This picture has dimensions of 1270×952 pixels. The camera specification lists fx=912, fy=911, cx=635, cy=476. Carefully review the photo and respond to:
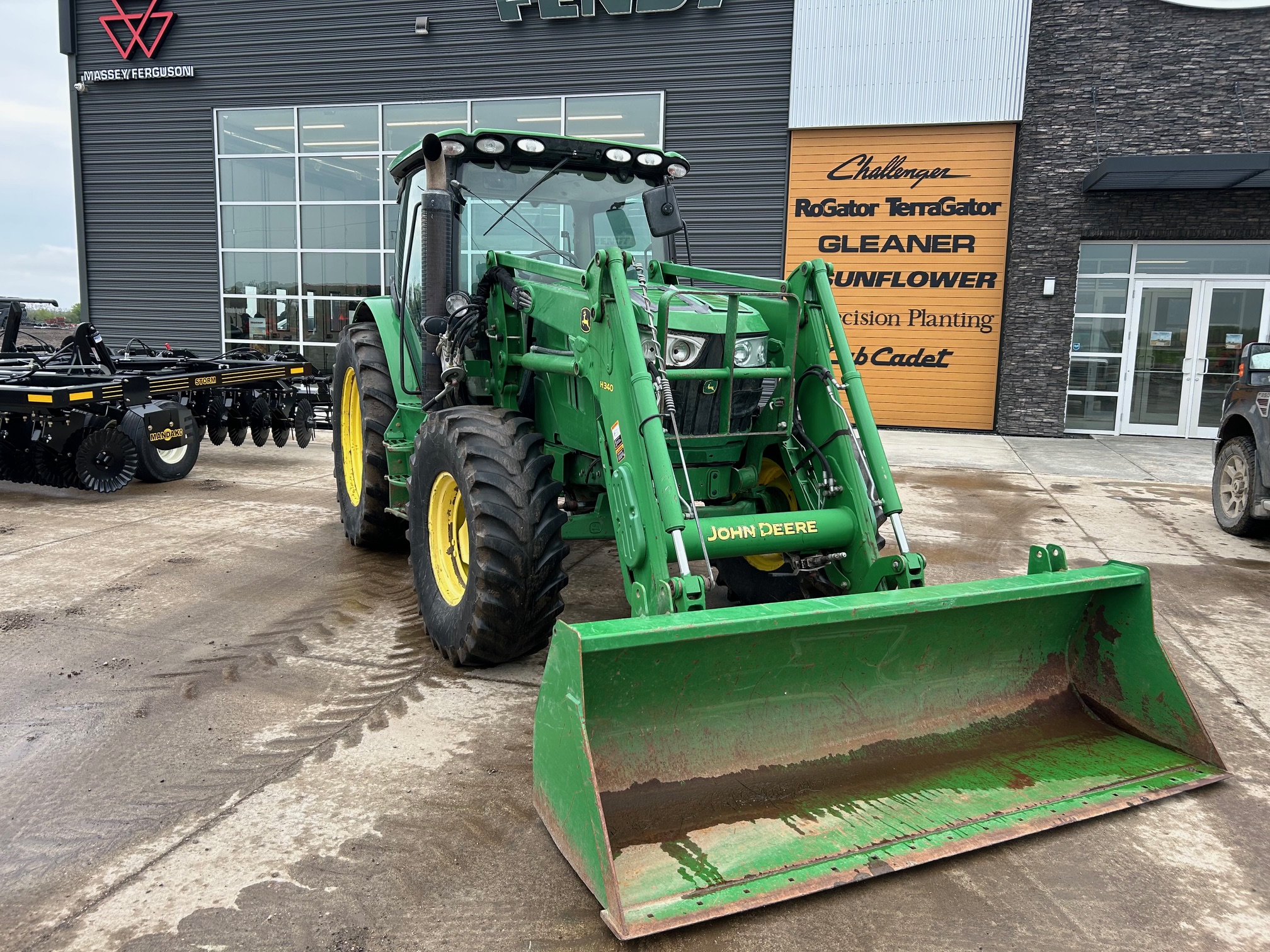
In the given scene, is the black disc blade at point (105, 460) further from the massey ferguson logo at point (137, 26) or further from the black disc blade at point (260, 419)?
the massey ferguson logo at point (137, 26)

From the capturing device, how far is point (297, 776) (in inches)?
127

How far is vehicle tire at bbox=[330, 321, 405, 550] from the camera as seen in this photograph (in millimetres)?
5730

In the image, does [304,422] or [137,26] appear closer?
[304,422]

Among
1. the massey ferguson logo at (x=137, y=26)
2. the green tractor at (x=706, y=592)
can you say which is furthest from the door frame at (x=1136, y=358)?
the massey ferguson logo at (x=137, y=26)

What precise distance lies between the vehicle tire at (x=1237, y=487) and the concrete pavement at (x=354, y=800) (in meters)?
1.37

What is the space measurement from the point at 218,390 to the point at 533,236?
660 centimetres

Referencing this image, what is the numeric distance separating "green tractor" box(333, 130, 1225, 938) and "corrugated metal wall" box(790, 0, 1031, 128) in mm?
9389

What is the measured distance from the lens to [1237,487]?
7.60 meters

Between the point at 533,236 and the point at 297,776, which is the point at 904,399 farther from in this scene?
the point at 297,776

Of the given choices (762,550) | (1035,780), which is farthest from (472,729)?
(1035,780)

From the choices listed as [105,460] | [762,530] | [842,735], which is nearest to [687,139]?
[105,460]

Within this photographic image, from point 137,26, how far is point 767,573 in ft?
54.8

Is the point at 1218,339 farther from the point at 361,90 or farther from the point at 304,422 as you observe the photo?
the point at 361,90

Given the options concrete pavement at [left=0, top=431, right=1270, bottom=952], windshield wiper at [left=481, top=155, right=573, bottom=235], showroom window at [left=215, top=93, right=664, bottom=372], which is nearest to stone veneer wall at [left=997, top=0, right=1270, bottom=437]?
showroom window at [left=215, top=93, right=664, bottom=372]
